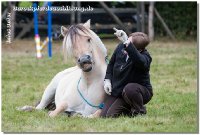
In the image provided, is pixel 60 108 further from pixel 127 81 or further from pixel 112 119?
pixel 127 81

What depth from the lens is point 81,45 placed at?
19.9 ft

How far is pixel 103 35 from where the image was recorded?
17.0 m

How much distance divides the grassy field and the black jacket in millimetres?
382

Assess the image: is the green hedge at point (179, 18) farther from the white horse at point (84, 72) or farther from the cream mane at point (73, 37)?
the cream mane at point (73, 37)

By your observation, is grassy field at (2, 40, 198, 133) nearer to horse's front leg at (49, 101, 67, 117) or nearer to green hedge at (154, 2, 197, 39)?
horse's front leg at (49, 101, 67, 117)

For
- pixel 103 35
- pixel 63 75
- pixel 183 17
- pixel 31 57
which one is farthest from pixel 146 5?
pixel 63 75

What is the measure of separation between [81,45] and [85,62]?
209 millimetres

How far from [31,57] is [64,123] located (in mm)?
9010

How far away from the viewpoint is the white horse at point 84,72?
606 centimetres

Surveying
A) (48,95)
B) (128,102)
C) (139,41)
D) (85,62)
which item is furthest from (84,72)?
(48,95)

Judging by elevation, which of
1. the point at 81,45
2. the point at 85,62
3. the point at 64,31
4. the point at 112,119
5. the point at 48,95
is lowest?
the point at 112,119

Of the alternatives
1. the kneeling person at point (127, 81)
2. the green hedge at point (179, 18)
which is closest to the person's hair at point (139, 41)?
the kneeling person at point (127, 81)

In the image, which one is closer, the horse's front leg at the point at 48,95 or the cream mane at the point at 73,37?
the cream mane at the point at 73,37

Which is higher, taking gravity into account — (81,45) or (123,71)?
(81,45)
